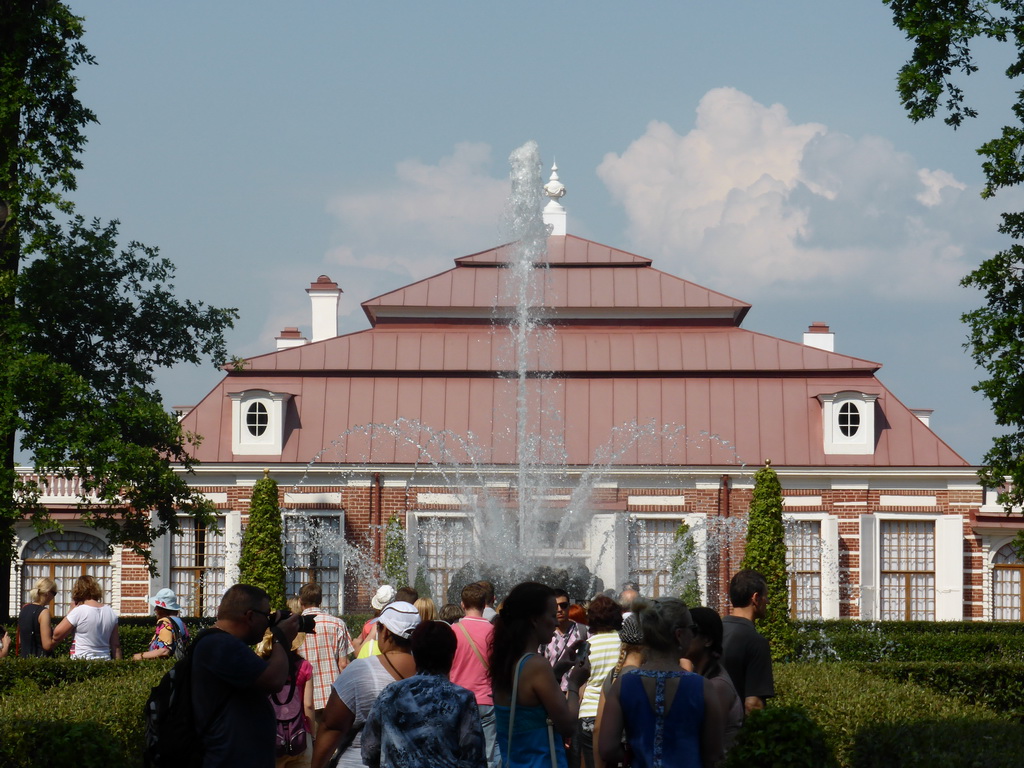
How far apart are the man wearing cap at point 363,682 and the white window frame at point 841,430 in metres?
25.3

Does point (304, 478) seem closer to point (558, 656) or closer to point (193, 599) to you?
point (193, 599)

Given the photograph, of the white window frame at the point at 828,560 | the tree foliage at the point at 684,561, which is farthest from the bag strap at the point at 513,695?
the white window frame at the point at 828,560

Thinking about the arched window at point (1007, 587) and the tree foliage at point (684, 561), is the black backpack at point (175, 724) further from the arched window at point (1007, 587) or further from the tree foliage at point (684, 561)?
the arched window at point (1007, 587)

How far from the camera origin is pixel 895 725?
7656 millimetres

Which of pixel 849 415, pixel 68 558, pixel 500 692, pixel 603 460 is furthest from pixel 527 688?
pixel 68 558

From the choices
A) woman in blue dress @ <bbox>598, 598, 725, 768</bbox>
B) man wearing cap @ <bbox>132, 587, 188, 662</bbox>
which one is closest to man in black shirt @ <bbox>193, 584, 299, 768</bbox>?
woman in blue dress @ <bbox>598, 598, 725, 768</bbox>

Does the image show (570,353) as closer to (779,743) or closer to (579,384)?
(579,384)

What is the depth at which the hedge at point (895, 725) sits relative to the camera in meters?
6.82

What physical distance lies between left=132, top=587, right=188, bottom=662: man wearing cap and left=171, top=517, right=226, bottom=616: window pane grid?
1956 cm

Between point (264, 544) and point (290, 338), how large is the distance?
33.1ft

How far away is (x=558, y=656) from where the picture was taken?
927cm

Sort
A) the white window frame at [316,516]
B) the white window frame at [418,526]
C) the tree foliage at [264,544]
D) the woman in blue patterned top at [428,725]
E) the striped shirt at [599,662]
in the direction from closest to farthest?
the woman in blue patterned top at [428,725], the striped shirt at [599,662], the tree foliage at [264,544], the white window frame at [418,526], the white window frame at [316,516]

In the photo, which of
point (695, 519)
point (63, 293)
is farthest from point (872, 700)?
point (695, 519)

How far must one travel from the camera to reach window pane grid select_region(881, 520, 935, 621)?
30328 millimetres
